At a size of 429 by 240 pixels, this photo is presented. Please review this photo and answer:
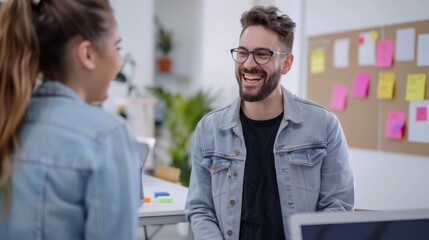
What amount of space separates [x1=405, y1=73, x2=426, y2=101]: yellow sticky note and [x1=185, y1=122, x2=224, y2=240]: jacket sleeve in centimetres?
153

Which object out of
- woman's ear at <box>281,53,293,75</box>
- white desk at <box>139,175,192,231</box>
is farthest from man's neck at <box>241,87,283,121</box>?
white desk at <box>139,175,192,231</box>

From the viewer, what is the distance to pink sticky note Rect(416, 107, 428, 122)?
9.55ft

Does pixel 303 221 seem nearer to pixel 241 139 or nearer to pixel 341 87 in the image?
pixel 241 139

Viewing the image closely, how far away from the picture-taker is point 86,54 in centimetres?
102

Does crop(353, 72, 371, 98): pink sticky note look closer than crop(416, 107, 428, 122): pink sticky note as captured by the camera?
No

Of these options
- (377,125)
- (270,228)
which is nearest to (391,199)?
(377,125)

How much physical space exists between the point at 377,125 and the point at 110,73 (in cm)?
254

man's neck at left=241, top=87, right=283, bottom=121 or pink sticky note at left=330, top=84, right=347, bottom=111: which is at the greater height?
man's neck at left=241, top=87, right=283, bottom=121

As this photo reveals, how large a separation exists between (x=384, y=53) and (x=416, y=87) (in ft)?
1.12

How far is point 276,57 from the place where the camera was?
6.50 feet

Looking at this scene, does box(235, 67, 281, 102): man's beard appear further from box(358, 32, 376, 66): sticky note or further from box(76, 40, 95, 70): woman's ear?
box(358, 32, 376, 66): sticky note

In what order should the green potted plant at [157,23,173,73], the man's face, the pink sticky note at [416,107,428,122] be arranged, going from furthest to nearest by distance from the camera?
the green potted plant at [157,23,173,73], the pink sticky note at [416,107,428,122], the man's face

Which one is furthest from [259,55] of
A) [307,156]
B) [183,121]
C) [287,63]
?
[183,121]

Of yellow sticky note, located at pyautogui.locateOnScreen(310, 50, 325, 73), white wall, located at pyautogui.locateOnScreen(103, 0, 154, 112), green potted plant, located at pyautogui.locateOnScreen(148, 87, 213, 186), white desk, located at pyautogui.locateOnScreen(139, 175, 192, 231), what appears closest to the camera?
white desk, located at pyautogui.locateOnScreen(139, 175, 192, 231)
